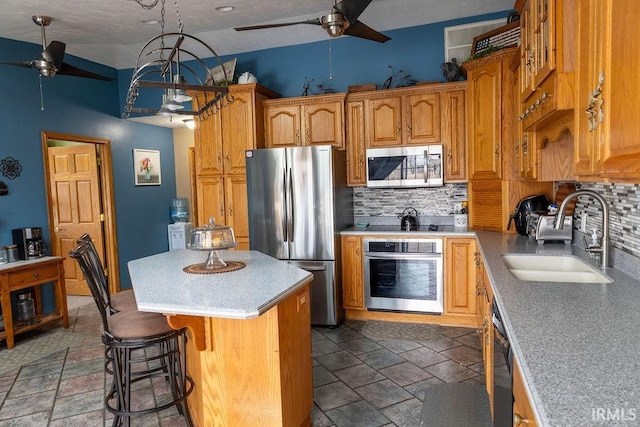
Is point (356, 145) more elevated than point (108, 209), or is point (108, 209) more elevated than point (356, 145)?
point (356, 145)

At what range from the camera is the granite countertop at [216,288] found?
1.73 meters

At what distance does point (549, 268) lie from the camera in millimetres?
2484

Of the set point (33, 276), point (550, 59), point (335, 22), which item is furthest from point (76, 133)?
point (550, 59)

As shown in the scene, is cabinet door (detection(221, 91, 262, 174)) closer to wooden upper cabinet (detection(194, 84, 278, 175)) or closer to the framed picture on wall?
wooden upper cabinet (detection(194, 84, 278, 175))

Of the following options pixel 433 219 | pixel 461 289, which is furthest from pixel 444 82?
pixel 461 289

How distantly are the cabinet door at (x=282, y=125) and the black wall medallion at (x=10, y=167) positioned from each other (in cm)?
255

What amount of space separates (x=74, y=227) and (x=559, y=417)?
5.91 meters

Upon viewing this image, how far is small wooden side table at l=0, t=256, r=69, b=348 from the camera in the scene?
12.0 feet

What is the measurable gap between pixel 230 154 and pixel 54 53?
5.89ft

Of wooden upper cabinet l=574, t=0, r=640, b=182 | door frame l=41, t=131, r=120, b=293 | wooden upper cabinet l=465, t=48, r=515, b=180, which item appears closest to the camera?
wooden upper cabinet l=574, t=0, r=640, b=182

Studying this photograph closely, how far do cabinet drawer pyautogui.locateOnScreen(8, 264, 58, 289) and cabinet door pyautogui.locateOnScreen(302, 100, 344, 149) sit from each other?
2.86m

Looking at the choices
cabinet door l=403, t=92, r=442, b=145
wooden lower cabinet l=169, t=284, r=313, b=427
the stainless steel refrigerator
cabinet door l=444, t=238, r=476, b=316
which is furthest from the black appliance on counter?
wooden lower cabinet l=169, t=284, r=313, b=427

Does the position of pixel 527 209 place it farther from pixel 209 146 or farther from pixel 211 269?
pixel 209 146

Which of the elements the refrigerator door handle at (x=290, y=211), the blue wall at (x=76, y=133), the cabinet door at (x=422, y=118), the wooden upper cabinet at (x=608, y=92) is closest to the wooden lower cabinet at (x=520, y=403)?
the wooden upper cabinet at (x=608, y=92)
